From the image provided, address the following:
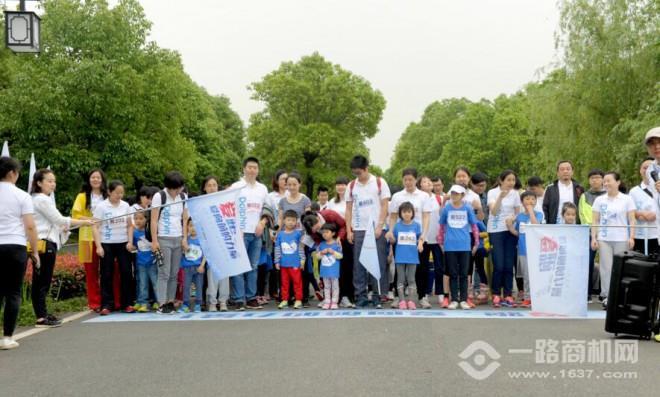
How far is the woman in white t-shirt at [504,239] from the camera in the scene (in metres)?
11.3

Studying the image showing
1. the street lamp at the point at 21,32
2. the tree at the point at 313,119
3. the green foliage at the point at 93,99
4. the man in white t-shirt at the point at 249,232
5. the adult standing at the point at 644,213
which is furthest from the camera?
the tree at the point at 313,119

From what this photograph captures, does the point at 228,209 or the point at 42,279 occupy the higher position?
the point at 228,209

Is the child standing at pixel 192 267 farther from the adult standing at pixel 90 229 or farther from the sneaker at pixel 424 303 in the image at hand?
the sneaker at pixel 424 303

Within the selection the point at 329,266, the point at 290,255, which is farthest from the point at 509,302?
the point at 290,255

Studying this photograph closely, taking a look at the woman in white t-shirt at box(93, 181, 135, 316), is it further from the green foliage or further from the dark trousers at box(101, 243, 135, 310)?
the green foliage

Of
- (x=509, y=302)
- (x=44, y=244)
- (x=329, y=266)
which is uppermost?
(x=44, y=244)

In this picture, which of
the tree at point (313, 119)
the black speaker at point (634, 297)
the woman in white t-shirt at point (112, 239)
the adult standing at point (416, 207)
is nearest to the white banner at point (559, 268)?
the black speaker at point (634, 297)

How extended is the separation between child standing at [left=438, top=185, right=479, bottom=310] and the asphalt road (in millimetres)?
1585

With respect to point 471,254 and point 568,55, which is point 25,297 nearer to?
point 471,254

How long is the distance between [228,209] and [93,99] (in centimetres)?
2533

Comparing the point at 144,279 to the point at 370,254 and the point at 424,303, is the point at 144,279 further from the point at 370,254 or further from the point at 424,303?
the point at 424,303

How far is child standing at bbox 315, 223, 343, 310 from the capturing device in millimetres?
11070

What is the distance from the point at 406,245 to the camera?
1092 centimetres

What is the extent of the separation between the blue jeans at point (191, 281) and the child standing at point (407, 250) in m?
2.87
